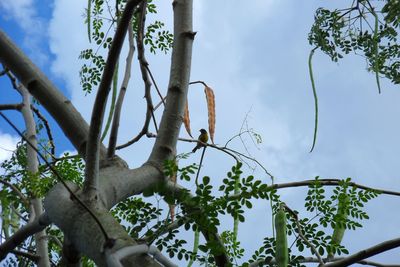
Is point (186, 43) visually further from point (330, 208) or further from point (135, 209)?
point (330, 208)

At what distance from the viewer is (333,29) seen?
192 inches

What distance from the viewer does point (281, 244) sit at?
1.82 meters

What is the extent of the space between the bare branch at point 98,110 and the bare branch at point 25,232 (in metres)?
0.26

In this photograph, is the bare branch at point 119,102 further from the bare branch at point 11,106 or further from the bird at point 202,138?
the bare branch at point 11,106

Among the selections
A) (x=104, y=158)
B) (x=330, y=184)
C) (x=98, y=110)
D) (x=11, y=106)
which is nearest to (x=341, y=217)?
(x=330, y=184)

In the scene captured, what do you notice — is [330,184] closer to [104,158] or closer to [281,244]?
[281,244]

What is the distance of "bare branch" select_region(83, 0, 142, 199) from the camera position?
1.50m

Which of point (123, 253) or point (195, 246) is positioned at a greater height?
point (195, 246)

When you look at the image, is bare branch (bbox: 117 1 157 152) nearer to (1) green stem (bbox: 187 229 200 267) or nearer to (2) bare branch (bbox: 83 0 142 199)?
(1) green stem (bbox: 187 229 200 267)

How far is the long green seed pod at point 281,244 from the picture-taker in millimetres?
1785

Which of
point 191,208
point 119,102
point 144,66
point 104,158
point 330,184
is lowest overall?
point 191,208

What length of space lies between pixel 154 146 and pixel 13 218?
1141 millimetres

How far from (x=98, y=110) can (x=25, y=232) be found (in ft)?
2.16

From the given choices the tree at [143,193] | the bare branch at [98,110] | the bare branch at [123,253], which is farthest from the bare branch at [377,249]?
the bare branch at [98,110]
